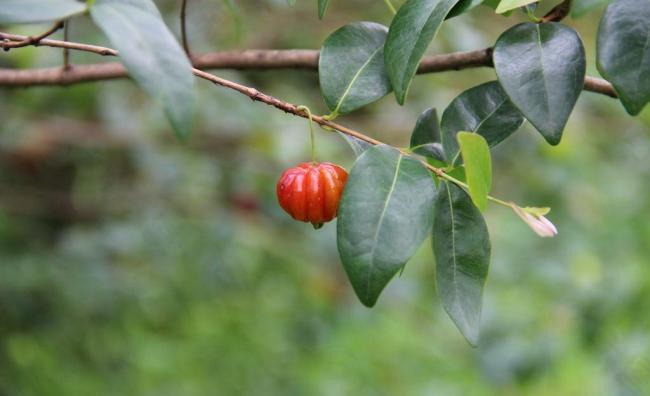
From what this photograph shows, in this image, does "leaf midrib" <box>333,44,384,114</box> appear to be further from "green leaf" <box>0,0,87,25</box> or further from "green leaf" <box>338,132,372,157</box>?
"green leaf" <box>0,0,87,25</box>

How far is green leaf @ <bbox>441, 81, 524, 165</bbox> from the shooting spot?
2.76 feet

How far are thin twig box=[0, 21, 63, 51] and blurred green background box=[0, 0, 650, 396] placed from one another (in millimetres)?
1384

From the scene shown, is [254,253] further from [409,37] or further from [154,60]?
[154,60]

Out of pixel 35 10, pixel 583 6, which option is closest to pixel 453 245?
pixel 583 6

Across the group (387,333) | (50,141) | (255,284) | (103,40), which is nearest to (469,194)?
(103,40)

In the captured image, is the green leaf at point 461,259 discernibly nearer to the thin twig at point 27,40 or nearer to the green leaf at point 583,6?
the green leaf at point 583,6

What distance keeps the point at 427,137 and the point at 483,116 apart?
7 centimetres

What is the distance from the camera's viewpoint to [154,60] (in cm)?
59

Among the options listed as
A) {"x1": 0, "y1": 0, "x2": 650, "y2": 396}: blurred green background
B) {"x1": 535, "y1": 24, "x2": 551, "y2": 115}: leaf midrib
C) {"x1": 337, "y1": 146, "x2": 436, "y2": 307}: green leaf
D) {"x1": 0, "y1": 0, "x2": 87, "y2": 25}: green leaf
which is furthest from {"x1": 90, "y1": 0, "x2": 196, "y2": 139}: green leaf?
{"x1": 0, "y1": 0, "x2": 650, "y2": 396}: blurred green background

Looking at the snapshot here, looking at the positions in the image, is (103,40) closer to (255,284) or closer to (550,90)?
(255,284)

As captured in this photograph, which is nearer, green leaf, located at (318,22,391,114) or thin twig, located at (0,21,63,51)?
thin twig, located at (0,21,63,51)

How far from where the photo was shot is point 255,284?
3297mm

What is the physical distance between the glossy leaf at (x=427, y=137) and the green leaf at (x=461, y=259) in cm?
8

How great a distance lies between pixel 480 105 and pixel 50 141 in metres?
2.11
